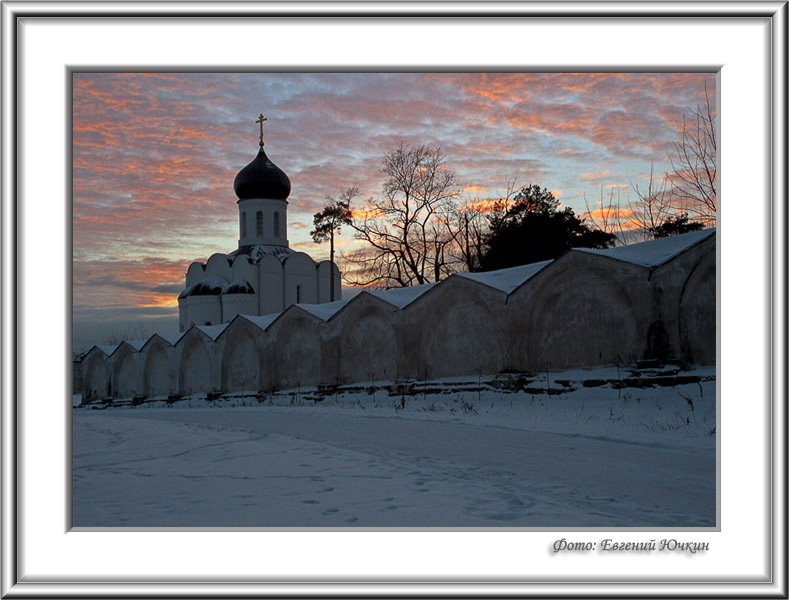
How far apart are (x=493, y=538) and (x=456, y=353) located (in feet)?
54.8

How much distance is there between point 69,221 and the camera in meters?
4.67

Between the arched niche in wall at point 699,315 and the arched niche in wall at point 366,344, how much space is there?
9.04 meters

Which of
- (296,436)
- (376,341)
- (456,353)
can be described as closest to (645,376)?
(456,353)

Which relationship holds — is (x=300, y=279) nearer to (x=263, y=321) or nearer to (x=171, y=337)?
Answer: (x=171, y=337)

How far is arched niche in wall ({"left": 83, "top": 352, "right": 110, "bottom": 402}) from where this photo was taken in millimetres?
37031

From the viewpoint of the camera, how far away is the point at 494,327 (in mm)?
19844

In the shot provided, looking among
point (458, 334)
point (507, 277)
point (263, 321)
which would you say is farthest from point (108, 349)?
point (507, 277)

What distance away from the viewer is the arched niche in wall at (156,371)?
33688 mm

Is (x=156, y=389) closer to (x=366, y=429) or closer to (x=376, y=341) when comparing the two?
(x=376, y=341)

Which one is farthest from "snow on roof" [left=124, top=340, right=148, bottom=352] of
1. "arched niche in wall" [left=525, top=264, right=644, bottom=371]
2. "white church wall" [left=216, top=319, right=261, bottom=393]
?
"arched niche in wall" [left=525, top=264, right=644, bottom=371]

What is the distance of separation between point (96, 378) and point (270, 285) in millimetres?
10418

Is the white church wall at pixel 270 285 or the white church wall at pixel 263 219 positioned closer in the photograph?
the white church wall at pixel 270 285

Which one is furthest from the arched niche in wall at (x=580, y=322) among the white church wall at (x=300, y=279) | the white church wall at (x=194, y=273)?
the white church wall at (x=194, y=273)

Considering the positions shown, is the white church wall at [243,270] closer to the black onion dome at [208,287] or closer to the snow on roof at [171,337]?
the black onion dome at [208,287]
